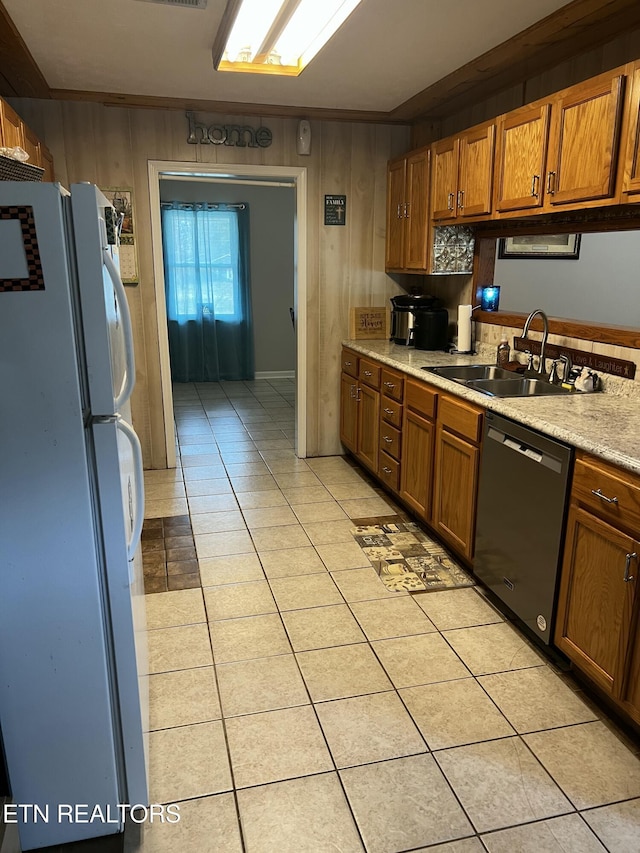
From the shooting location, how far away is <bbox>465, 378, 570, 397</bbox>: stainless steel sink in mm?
3088

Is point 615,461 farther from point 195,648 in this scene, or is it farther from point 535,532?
point 195,648

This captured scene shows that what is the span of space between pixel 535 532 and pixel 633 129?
1532 millimetres

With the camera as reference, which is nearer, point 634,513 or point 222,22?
point 634,513

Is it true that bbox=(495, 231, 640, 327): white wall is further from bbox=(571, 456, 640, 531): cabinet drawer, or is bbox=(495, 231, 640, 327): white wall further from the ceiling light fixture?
the ceiling light fixture

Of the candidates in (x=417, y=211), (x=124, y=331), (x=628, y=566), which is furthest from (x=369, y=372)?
(x=124, y=331)

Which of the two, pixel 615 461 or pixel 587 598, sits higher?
pixel 615 461

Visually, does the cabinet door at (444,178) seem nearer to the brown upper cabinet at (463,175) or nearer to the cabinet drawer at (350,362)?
the brown upper cabinet at (463,175)

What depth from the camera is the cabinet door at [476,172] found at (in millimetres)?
3256

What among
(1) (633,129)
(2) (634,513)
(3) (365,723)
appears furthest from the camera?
(1) (633,129)

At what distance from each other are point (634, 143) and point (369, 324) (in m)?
2.64

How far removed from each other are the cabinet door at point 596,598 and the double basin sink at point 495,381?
2.85 feet

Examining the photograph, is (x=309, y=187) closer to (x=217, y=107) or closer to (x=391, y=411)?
(x=217, y=107)

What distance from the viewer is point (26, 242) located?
1.34 m

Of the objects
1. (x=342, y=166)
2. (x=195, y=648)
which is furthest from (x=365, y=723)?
(x=342, y=166)
